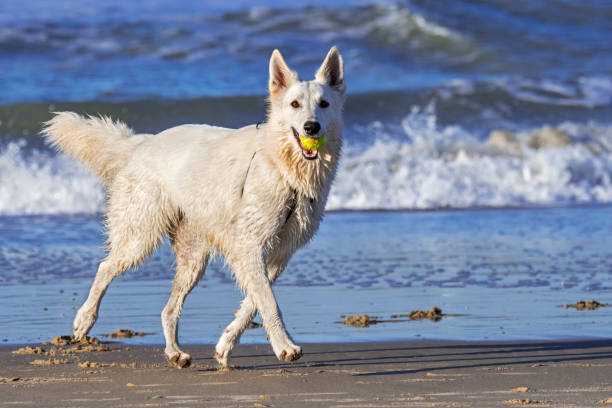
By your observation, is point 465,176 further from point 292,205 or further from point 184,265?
point 292,205

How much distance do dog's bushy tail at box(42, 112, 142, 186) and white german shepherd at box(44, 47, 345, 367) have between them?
0.37ft

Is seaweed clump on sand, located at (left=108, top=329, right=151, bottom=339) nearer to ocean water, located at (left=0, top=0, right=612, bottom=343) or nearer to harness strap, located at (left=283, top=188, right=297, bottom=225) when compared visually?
ocean water, located at (left=0, top=0, right=612, bottom=343)

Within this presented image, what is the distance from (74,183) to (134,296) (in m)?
7.43

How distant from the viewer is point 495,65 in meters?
26.3

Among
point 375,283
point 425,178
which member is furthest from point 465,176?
point 375,283

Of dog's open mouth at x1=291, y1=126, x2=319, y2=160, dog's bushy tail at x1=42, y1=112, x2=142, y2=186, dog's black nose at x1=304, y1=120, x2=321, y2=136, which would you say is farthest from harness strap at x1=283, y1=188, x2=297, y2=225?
dog's bushy tail at x1=42, y1=112, x2=142, y2=186

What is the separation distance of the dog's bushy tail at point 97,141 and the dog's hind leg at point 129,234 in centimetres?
50

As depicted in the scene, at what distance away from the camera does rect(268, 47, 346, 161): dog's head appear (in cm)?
575

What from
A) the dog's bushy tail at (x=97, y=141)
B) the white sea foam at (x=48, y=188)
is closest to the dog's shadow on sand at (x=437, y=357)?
the dog's bushy tail at (x=97, y=141)

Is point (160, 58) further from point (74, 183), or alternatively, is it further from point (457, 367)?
point (457, 367)

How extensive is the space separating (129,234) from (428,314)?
2.22 m

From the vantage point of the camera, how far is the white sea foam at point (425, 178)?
15.0 meters

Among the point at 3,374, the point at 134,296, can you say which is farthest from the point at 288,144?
the point at 134,296

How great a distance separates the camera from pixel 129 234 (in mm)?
6441
